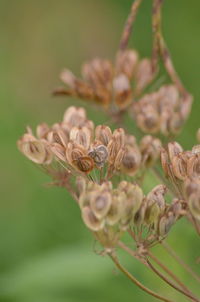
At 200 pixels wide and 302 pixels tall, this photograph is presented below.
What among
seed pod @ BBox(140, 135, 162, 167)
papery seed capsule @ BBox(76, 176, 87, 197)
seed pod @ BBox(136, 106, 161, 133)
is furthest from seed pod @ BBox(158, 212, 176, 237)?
seed pod @ BBox(136, 106, 161, 133)

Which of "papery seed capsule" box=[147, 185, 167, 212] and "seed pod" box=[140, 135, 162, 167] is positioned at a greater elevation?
"seed pod" box=[140, 135, 162, 167]

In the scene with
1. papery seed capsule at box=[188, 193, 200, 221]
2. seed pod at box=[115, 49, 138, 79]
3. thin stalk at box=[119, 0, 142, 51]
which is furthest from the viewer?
seed pod at box=[115, 49, 138, 79]

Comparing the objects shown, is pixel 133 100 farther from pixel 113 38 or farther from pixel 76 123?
pixel 113 38

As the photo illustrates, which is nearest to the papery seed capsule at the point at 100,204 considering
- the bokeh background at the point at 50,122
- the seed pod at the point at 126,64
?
the seed pod at the point at 126,64

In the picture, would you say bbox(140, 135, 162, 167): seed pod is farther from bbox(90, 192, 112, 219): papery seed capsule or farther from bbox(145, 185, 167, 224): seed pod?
bbox(90, 192, 112, 219): papery seed capsule

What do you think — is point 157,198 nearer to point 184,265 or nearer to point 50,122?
point 184,265
